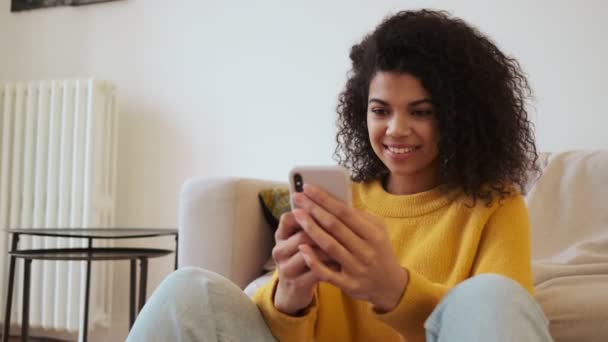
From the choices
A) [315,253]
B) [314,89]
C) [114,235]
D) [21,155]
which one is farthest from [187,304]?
[21,155]

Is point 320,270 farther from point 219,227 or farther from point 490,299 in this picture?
point 219,227

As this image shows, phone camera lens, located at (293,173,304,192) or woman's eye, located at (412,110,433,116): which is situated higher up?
woman's eye, located at (412,110,433,116)

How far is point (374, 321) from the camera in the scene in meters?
0.92

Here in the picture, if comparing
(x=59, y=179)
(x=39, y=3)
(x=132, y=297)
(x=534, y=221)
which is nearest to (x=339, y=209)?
(x=534, y=221)

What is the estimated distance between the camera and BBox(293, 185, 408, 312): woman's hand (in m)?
0.69

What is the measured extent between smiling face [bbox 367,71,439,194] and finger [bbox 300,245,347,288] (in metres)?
0.26

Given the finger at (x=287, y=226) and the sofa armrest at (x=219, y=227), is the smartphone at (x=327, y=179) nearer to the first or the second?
the finger at (x=287, y=226)

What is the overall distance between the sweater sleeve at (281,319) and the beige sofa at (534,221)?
0.54m

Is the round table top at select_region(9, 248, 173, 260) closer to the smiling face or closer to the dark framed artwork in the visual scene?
the smiling face

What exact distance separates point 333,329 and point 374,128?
290 millimetres

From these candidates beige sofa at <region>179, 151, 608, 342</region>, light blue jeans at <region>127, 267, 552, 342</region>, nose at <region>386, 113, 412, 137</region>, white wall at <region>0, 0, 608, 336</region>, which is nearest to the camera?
light blue jeans at <region>127, 267, 552, 342</region>

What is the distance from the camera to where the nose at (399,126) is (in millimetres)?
897

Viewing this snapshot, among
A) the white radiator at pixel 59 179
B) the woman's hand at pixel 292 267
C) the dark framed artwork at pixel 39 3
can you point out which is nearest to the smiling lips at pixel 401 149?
the woman's hand at pixel 292 267

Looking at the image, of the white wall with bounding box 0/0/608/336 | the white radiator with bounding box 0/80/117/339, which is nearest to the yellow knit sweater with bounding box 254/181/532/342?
the white wall with bounding box 0/0/608/336
